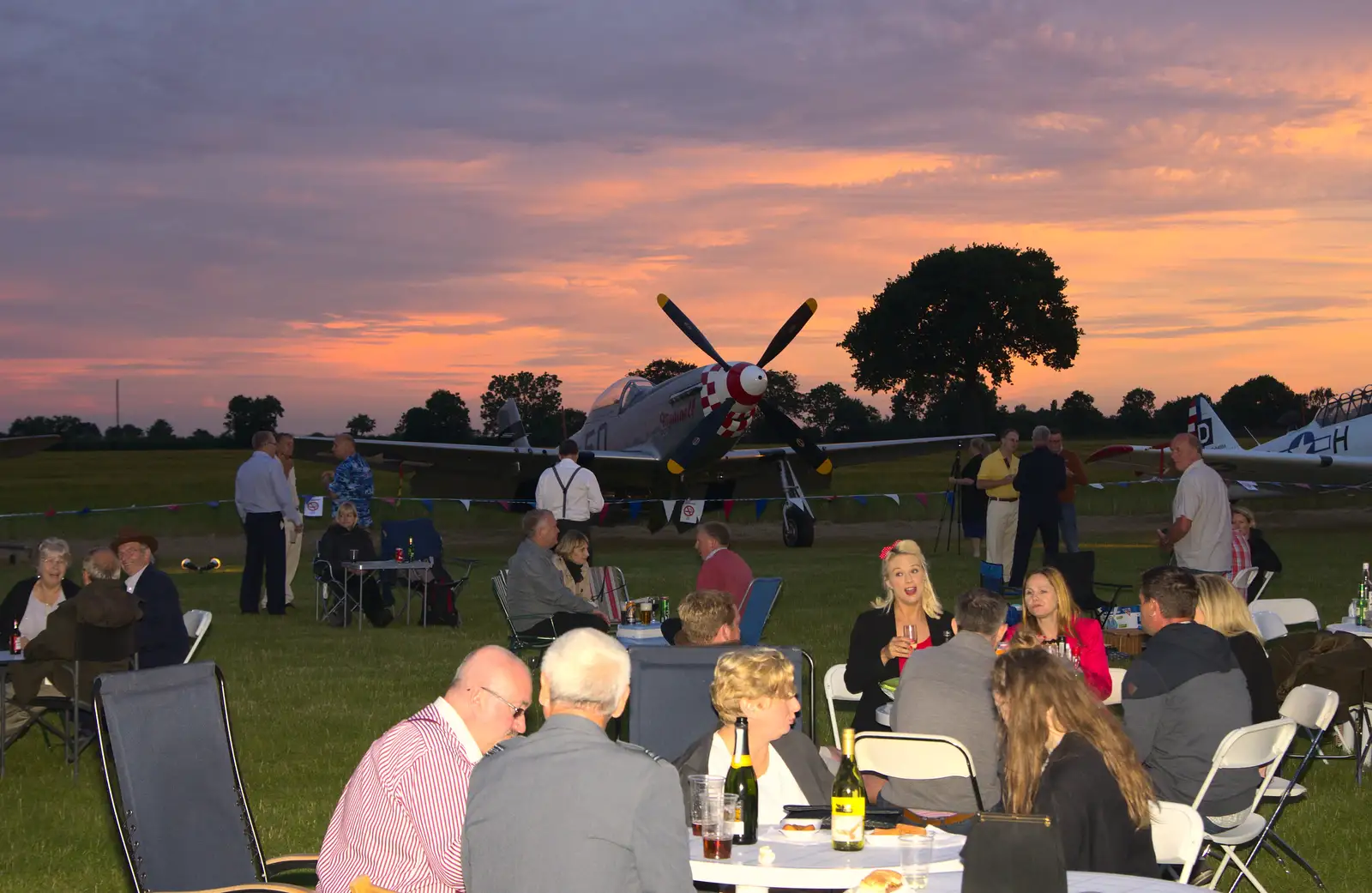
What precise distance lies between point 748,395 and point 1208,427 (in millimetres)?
12791

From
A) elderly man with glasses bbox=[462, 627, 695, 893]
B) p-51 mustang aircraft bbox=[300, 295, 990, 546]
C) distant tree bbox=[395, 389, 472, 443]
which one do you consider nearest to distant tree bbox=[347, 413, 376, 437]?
distant tree bbox=[395, 389, 472, 443]

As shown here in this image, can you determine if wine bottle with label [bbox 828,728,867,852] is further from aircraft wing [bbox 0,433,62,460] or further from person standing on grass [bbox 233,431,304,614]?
aircraft wing [bbox 0,433,62,460]

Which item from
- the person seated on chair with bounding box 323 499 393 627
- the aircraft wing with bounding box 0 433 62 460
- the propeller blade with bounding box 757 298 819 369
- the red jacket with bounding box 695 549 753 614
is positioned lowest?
the person seated on chair with bounding box 323 499 393 627

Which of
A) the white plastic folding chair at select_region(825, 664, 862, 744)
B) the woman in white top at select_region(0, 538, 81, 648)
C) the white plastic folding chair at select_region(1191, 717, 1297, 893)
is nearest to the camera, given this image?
the white plastic folding chair at select_region(1191, 717, 1297, 893)

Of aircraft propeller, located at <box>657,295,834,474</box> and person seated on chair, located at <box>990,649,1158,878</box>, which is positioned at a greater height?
aircraft propeller, located at <box>657,295,834,474</box>

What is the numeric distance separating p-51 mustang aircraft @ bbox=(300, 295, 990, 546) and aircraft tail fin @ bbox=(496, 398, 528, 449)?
462 centimetres

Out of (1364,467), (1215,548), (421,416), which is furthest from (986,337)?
(1215,548)

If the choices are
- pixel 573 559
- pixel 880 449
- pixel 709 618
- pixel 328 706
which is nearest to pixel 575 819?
pixel 709 618

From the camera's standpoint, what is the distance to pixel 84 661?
264 inches

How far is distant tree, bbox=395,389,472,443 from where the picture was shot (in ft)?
181

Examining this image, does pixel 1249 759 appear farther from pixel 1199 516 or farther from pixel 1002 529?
pixel 1002 529

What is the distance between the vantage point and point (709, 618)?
18.5ft

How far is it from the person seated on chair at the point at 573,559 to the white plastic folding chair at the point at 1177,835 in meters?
5.19

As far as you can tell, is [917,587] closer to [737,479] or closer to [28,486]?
[737,479]
